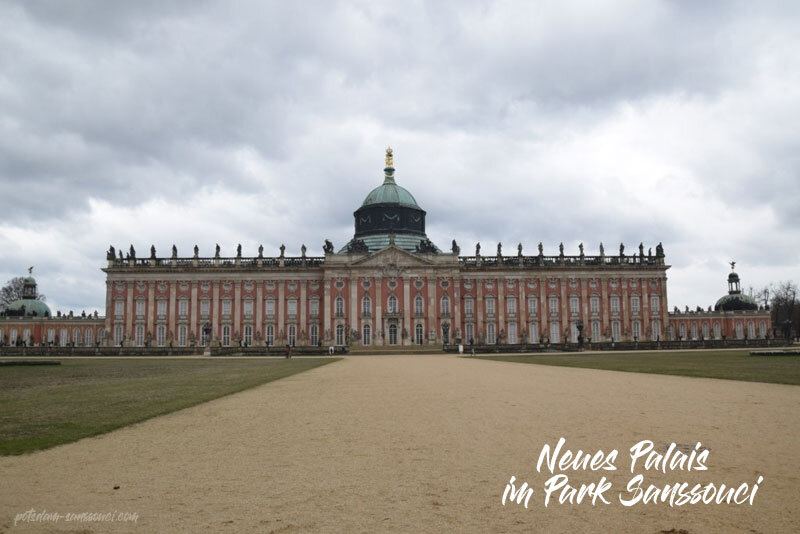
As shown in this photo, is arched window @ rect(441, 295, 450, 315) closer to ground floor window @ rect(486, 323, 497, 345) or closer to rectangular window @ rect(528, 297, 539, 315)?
ground floor window @ rect(486, 323, 497, 345)

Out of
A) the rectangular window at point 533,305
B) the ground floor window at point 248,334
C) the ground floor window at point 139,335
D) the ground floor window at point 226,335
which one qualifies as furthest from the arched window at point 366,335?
the ground floor window at point 139,335

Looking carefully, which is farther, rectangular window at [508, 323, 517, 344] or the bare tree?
the bare tree

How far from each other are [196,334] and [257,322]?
7.02 m

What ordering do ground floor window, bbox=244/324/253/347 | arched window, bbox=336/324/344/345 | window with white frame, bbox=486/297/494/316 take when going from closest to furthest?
arched window, bbox=336/324/344/345 < ground floor window, bbox=244/324/253/347 < window with white frame, bbox=486/297/494/316

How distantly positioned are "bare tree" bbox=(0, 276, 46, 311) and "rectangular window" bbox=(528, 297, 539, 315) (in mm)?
75165

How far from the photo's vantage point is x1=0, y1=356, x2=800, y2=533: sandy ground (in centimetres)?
619

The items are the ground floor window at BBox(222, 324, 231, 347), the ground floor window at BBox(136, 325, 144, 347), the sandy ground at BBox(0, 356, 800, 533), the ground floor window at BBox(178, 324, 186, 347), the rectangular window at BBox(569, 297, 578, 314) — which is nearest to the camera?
the sandy ground at BBox(0, 356, 800, 533)

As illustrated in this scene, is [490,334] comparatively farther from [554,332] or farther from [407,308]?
[407,308]

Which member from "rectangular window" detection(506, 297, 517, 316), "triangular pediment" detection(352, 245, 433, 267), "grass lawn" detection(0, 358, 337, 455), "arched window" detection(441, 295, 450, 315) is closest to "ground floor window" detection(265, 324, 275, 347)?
"triangular pediment" detection(352, 245, 433, 267)

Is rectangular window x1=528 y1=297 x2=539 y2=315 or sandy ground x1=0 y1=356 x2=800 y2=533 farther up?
rectangular window x1=528 y1=297 x2=539 y2=315

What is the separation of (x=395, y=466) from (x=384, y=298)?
214ft

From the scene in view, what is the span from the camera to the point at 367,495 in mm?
7016

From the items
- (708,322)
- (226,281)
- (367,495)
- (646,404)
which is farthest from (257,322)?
(367,495)

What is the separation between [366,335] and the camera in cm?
7281
